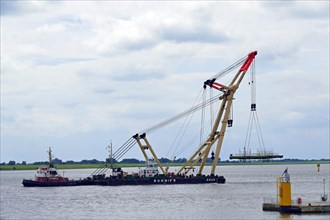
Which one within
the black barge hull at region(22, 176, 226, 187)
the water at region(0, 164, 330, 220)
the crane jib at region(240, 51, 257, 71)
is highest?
the crane jib at region(240, 51, 257, 71)

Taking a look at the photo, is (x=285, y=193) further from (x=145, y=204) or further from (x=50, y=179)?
(x=50, y=179)

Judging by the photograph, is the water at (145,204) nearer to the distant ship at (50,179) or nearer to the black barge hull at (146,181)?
the black barge hull at (146,181)

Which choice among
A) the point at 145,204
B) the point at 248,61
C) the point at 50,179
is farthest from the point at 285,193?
the point at 50,179

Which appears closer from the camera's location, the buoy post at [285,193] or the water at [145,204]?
the buoy post at [285,193]

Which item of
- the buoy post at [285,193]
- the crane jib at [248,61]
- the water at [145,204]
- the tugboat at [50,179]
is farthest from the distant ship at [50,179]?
the buoy post at [285,193]

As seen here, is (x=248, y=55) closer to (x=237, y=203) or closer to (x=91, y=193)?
(x=91, y=193)

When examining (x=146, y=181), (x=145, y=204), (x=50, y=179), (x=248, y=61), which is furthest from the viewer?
(x=50, y=179)

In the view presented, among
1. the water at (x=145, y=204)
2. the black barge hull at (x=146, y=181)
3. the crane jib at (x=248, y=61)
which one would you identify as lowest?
the water at (x=145, y=204)

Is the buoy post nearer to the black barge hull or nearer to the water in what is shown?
the water

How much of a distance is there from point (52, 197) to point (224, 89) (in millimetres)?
35684

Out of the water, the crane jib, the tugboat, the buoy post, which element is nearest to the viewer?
the buoy post

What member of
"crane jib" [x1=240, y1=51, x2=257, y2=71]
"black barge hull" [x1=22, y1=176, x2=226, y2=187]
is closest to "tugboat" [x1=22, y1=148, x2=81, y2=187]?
"black barge hull" [x1=22, y1=176, x2=226, y2=187]

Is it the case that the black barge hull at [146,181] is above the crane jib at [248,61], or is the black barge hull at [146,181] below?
below

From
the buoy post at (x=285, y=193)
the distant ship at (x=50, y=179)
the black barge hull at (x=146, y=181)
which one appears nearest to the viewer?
the buoy post at (x=285, y=193)
